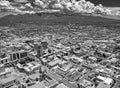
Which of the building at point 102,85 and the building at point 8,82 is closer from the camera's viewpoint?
the building at point 102,85

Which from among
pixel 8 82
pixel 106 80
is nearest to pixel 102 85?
pixel 106 80

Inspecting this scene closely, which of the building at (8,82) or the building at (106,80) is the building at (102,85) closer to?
the building at (106,80)

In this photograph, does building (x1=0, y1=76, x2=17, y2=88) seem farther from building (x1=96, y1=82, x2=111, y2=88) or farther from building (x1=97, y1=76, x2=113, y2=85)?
building (x1=97, y1=76, x2=113, y2=85)

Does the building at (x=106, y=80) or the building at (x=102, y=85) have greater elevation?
the building at (x=106, y=80)

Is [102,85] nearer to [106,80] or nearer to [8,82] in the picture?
[106,80]

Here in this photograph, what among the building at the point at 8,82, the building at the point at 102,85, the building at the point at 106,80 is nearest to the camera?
the building at the point at 102,85

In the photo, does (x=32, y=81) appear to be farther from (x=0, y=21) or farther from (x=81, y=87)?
(x=0, y=21)

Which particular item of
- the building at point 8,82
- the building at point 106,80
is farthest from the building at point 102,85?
the building at point 8,82

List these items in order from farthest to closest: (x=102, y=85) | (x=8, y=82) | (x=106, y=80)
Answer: (x=106, y=80)
(x=8, y=82)
(x=102, y=85)

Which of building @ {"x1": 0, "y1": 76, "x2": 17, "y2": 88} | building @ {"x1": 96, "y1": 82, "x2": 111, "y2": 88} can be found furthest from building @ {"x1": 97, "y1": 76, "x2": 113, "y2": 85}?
building @ {"x1": 0, "y1": 76, "x2": 17, "y2": 88}

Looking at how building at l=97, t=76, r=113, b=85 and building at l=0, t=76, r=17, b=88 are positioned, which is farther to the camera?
building at l=97, t=76, r=113, b=85

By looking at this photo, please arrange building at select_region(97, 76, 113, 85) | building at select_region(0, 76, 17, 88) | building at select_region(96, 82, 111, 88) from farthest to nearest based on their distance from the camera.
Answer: building at select_region(97, 76, 113, 85), building at select_region(0, 76, 17, 88), building at select_region(96, 82, 111, 88)
